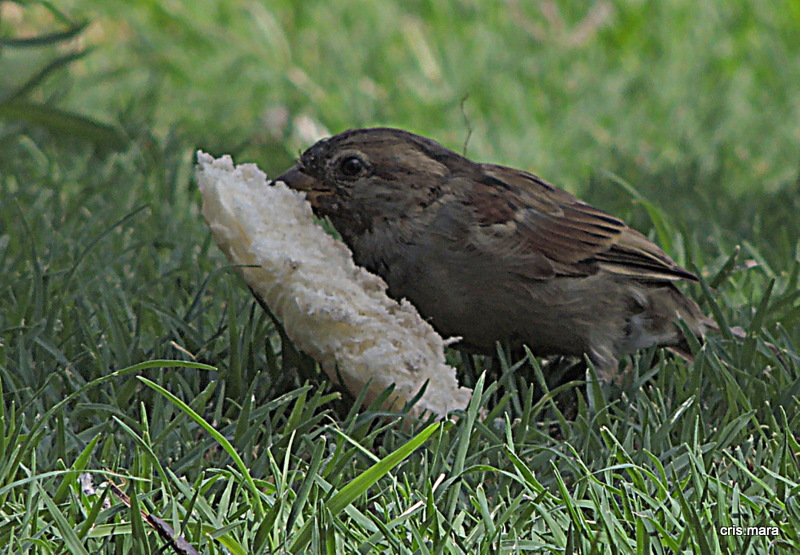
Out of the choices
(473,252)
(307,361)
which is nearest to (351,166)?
(473,252)

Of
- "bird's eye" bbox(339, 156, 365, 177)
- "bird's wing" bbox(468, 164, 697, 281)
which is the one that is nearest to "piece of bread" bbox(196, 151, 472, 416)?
"bird's eye" bbox(339, 156, 365, 177)

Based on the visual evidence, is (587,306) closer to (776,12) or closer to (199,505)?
(199,505)

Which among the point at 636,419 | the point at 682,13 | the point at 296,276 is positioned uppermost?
the point at 682,13

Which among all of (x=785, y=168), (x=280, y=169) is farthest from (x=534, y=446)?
(x=785, y=168)

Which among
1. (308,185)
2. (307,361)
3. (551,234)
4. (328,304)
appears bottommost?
(307,361)

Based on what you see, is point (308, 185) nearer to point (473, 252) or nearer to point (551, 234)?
point (473, 252)
